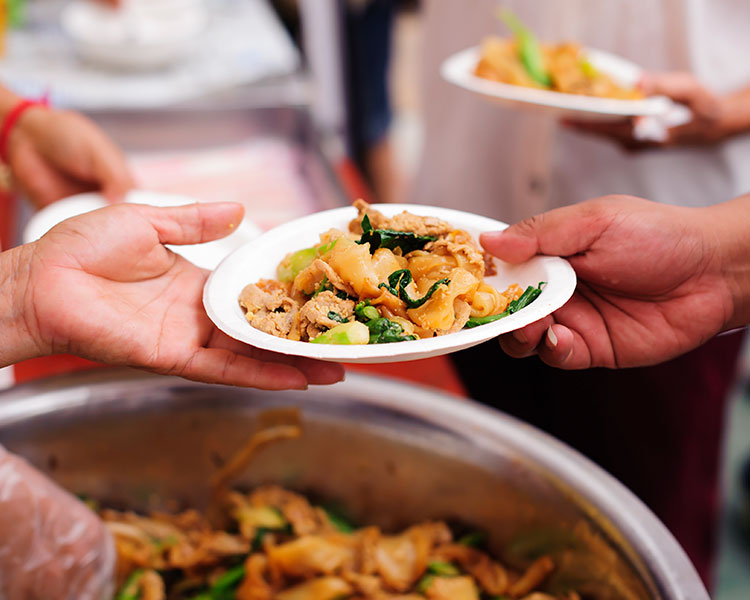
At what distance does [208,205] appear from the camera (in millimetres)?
1288

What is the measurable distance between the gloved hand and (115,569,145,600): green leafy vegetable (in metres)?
0.07

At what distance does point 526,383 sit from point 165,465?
1240 millimetres

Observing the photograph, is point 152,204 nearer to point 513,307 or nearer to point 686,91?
point 513,307

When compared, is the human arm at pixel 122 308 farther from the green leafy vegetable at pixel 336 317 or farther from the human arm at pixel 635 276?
the human arm at pixel 635 276

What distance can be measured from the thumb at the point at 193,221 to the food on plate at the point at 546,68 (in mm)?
1234

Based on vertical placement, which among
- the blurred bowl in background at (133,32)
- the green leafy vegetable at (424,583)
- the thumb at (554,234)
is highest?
the blurred bowl in background at (133,32)

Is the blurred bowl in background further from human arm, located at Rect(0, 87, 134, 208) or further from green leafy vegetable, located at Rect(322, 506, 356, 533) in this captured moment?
green leafy vegetable, located at Rect(322, 506, 356, 533)

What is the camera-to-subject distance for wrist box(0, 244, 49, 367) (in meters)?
1.15

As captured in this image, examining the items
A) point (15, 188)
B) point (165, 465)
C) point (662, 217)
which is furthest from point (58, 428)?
point (662, 217)

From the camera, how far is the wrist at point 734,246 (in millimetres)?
1338

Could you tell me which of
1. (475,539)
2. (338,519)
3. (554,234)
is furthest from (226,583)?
(554,234)

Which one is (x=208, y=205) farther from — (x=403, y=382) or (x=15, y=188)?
(x=15, y=188)

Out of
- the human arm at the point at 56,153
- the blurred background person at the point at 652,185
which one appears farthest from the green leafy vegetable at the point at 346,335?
the human arm at the point at 56,153

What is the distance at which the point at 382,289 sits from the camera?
1159 millimetres
